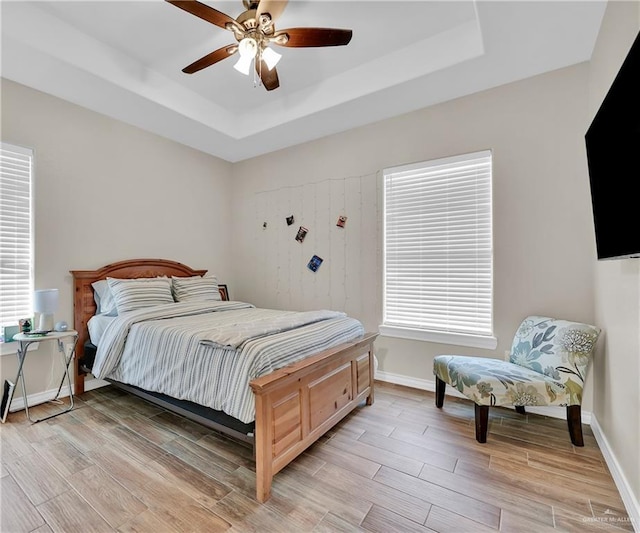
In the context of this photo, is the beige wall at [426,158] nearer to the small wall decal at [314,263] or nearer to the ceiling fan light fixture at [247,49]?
the small wall decal at [314,263]

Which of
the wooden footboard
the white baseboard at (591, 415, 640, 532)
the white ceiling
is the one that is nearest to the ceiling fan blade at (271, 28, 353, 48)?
the white ceiling

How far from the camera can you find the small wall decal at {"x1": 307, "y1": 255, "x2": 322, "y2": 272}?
12.8 ft

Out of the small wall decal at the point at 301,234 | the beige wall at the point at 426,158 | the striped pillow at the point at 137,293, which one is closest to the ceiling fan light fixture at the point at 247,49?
the beige wall at the point at 426,158

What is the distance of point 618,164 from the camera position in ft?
4.67

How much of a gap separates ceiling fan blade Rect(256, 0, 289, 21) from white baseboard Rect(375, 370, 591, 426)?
116 inches

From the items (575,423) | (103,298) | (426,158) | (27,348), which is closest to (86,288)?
(103,298)

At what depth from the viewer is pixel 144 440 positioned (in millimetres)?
2230

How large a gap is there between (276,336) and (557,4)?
275cm

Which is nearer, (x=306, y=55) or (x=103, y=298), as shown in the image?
(x=306, y=55)

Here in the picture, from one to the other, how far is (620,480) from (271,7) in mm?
3279

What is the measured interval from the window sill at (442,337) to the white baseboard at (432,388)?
0.41 m

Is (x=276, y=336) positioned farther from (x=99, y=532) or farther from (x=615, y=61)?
(x=615, y=61)

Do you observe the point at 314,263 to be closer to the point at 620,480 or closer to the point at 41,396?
the point at 41,396

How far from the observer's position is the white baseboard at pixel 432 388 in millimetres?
2525
